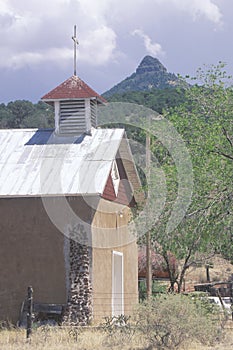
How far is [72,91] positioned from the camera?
21.6 meters

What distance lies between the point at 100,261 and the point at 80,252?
1074mm

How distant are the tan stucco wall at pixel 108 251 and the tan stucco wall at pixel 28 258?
112cm

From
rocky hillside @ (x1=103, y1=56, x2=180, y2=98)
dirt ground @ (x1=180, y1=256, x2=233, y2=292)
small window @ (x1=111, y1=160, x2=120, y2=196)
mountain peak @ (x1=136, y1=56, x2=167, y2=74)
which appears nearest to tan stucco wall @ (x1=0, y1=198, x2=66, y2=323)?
small window @ (x1=111, y1=160, x2=120, y2=196)

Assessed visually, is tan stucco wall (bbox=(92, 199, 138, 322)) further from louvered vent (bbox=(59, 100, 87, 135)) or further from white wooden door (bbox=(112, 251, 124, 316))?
louvered vent (bbox=(59, 100, 87, 135))

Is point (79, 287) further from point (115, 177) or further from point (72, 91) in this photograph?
point (72, 91)

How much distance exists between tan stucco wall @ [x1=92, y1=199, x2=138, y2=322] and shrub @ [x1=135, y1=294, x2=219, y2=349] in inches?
179

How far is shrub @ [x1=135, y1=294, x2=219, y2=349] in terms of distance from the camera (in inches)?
523

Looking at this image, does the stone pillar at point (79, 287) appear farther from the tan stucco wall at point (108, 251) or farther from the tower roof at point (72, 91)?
the tower roof at point (72, 91)

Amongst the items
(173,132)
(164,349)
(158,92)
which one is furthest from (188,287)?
(164,349)

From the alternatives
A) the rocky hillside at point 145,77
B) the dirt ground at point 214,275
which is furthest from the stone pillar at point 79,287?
the rocky hillside at point 145,77

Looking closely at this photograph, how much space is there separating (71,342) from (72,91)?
9946 millimetres

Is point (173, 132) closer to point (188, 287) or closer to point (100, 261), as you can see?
point (100, 261)

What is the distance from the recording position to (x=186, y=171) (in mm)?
15555

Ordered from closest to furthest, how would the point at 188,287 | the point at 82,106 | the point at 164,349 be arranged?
the point at 164,349
the point at 82,106
the point at 188,287
